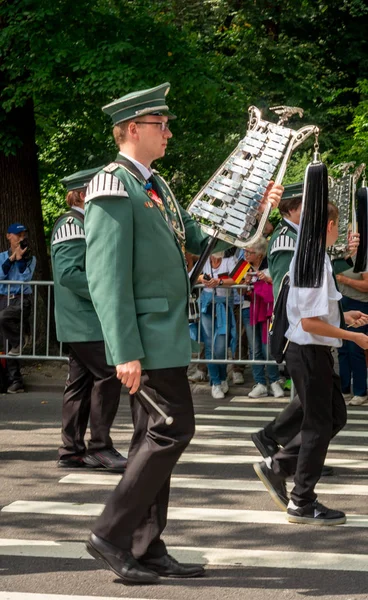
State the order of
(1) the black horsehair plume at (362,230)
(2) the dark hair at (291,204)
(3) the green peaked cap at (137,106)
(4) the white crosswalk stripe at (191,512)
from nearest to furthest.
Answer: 1. (3) the green peaked cap at (137,106)
2. (4) the white crosswalk stripe at (191,512)
3. (2) the dark hair at (291,204)
4. (1) the black horsehair plume at (362,230)

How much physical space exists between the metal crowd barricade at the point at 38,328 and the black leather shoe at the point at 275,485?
648 centimetres

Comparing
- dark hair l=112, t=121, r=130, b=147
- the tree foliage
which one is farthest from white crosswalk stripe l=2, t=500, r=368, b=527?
the tree foliage

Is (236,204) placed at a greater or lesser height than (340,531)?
greater

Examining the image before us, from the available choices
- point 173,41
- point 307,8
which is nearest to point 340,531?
point 173,41

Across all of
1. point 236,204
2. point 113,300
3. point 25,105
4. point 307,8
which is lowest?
point 113,300

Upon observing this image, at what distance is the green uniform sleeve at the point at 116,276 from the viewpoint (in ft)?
16.4

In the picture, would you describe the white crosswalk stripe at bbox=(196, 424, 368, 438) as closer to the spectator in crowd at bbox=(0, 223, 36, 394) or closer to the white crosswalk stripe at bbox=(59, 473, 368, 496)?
the white crosswalk stripe at bbox=(59, 473, 368, 496)

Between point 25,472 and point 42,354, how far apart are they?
5379mm

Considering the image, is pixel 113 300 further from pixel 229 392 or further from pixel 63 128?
pixel 63 128

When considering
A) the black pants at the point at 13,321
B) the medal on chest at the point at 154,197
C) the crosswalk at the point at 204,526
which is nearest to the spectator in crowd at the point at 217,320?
the black pants at the point at 13,321

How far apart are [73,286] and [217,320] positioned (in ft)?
15.4

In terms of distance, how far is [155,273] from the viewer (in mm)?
5094

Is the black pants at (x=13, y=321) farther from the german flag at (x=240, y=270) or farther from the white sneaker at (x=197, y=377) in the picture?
the german flag at (x=240, y=270)

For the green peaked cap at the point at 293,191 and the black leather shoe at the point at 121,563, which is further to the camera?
the green peaked cap at the point at 293,191
